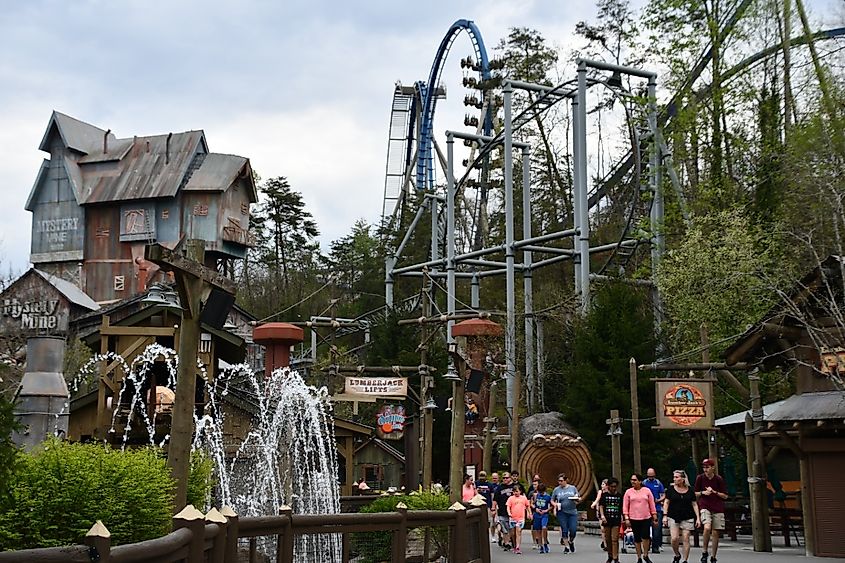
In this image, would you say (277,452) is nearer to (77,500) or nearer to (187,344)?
(187,344)

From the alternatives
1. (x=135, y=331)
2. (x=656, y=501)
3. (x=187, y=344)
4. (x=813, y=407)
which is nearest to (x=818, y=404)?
(x=813, y=407)

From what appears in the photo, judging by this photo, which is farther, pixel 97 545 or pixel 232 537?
pixel 232 537

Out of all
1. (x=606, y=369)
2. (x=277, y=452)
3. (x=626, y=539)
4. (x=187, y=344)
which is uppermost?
(x=606, y=369)

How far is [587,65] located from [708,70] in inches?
174

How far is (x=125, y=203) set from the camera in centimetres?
5422

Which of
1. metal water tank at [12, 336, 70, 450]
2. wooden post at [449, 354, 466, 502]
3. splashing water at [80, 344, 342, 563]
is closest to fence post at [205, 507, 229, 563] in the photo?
metal water tank at [12, 336, 70, 450]

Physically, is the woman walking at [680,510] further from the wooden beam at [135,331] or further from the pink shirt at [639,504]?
the wooden beam at [135,331]

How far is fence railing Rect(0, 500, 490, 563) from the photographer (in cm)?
503

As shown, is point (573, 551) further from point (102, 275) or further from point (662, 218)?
point (102, 275)

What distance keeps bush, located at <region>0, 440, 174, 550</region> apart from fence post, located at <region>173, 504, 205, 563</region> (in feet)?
4.16

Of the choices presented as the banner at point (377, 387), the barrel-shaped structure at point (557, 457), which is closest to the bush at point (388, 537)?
the banner at point (377, 387)

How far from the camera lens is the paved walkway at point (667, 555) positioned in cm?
1878

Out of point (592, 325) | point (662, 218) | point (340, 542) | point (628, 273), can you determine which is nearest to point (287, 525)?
point (340, 542)

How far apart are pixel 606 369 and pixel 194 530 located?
85.7 feet
